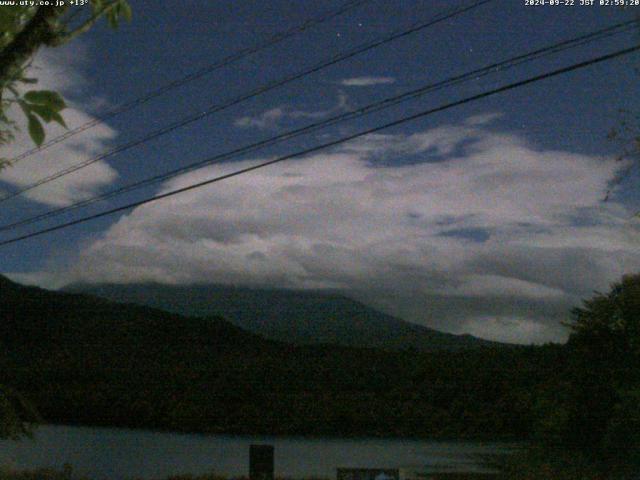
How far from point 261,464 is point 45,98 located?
1210cm

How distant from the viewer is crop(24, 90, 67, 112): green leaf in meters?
3.07

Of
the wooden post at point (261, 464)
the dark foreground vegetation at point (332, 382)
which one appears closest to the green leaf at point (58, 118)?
the wooden post at point (261, 464)

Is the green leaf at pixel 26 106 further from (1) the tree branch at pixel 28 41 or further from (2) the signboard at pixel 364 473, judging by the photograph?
(2) the signboard at pixel 364 473

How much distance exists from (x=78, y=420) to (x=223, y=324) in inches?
475

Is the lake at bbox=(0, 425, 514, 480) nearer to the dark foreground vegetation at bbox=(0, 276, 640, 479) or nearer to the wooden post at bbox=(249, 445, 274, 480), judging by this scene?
the dark foreground vegetation at bbox=(0, 276, 640, 479)

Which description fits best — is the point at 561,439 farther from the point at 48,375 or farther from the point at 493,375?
the point at 48,375

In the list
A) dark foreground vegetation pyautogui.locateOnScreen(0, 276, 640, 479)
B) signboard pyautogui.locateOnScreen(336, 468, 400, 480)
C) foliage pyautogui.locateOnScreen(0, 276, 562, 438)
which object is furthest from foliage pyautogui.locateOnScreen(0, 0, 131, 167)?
foliage pyautogui.locateOnScreen(0, 276, 562, 438)

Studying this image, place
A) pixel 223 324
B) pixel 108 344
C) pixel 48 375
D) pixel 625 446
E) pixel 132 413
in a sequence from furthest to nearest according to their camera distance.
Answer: pixel 223 324, pixel 108 344, pixel 48 375, pixel 132 413, pixel 625 446

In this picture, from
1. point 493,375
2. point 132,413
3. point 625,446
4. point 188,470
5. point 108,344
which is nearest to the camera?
point 625,446

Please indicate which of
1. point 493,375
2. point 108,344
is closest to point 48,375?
point 108,344

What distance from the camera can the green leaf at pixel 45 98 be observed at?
3066mm

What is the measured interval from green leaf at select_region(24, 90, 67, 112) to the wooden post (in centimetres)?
1206

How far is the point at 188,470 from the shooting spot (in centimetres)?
1953

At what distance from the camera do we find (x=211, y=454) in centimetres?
2280
